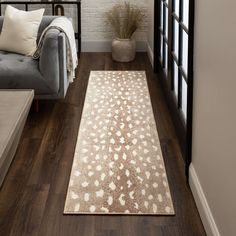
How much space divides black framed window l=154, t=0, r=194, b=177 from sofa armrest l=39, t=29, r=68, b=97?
2.90 ft

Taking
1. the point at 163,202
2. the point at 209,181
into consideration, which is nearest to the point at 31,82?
the point at 163,202

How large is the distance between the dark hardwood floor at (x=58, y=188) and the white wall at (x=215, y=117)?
175mm

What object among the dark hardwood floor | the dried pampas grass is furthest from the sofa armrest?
the dried pampas grass

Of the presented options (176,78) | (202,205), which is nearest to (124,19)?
(176,78)

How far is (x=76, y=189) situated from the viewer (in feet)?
10.4

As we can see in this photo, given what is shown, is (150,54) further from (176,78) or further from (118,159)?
(118,159)

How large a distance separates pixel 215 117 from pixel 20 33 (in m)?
2.69

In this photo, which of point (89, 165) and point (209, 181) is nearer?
point (209, 181)

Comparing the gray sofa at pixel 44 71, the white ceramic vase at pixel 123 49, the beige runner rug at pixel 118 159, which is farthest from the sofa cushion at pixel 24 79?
the white ceramic vase at pixel 123 49

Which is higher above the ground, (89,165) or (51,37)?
(51,37)

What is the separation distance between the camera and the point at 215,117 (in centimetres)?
246

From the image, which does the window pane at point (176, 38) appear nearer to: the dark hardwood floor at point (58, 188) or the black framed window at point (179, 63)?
the black framed window at point (179, 63)

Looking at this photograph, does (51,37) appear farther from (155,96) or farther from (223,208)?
(223,208)

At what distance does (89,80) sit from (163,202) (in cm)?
276
